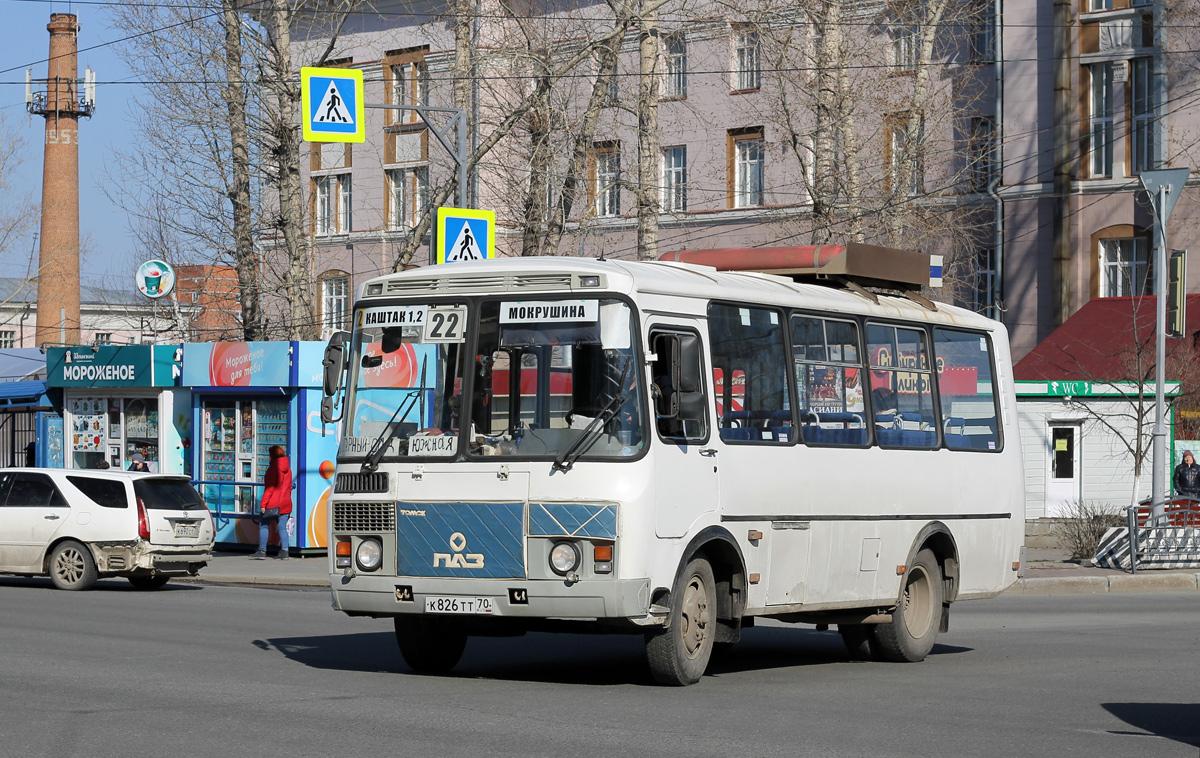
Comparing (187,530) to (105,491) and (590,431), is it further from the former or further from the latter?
(590,431)

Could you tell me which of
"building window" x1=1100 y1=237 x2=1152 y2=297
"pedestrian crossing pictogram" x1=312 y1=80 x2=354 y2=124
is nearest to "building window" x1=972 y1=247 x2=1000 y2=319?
"building window" x1=1100 y1=237 x2=1152 y2=297

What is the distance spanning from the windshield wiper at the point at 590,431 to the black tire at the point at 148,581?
41.9 feet

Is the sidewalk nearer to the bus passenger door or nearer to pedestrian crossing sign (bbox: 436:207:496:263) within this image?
pedestrian crossing sign (bbox: 436:207:496:263)

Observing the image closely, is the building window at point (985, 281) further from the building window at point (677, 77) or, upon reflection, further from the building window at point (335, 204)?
the building window at point (335, 204)

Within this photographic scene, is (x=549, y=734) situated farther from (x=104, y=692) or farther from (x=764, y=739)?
(x=104, y=692)

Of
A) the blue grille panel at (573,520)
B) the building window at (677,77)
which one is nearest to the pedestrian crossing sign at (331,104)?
the blue grille panel at (573,520)

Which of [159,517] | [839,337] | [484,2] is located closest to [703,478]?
[839,337]

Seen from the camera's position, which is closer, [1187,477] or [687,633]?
[687,633]

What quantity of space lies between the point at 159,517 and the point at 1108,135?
2760 cm

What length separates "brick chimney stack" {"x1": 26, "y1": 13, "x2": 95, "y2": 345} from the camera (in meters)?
66.6

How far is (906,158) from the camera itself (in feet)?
108

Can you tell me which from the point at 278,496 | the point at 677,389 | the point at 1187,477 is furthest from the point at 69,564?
the point at 1187,477

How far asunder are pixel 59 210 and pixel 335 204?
1992cm

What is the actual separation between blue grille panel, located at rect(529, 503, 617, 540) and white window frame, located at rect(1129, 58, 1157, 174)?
32.5 metres
